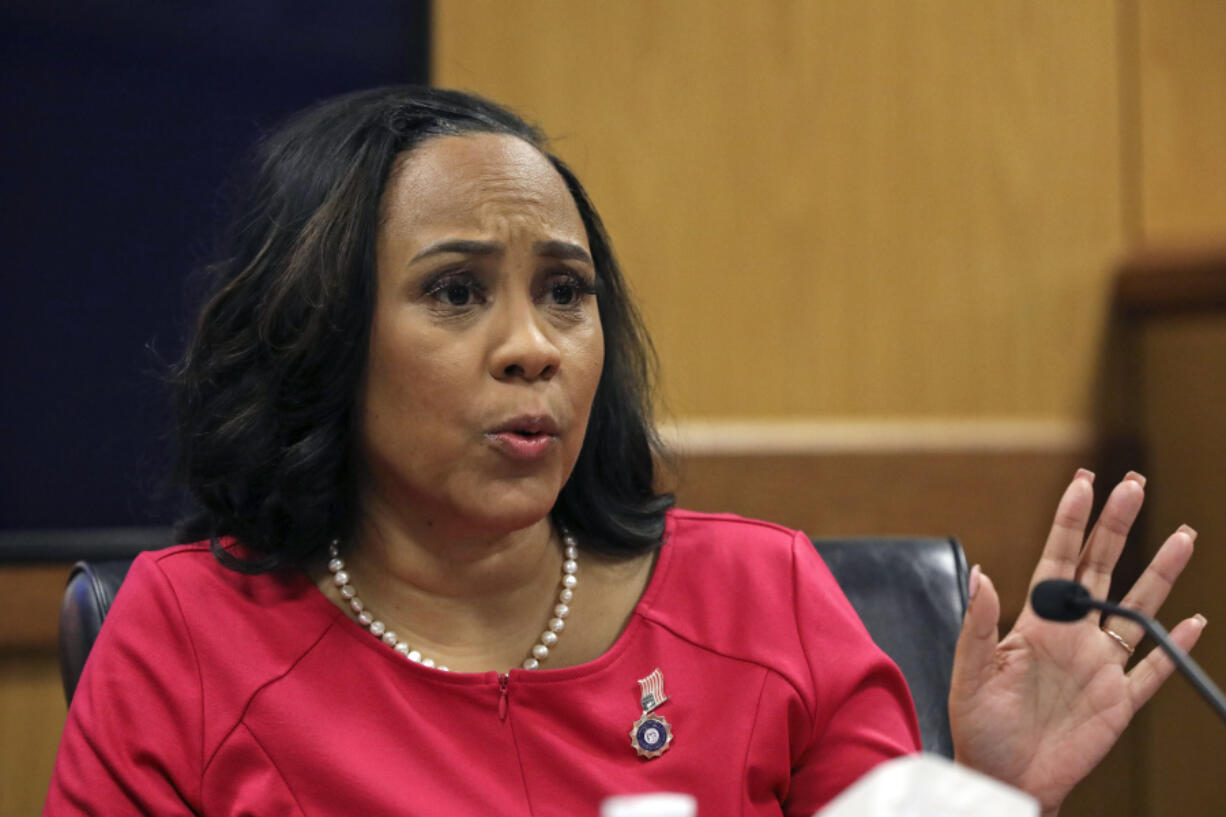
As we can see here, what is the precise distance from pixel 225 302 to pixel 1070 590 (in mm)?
906

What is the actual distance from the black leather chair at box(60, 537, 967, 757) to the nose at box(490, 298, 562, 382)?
1.65ft

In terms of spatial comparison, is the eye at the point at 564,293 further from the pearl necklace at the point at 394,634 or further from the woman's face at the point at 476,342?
the pearl necklace at the point at 394,634

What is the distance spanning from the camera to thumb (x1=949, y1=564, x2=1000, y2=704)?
48.2 inches

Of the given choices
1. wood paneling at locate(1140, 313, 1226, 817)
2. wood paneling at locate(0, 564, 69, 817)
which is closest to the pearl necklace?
wood paneling at locate(0, 564, 69, 817)

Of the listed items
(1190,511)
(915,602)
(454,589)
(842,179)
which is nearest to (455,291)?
(454,589)

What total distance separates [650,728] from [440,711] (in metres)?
0.21

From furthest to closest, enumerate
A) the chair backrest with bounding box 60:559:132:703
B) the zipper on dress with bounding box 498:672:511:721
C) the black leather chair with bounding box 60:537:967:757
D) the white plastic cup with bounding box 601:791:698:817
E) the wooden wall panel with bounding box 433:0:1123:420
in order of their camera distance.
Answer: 1. the wooden wall panel with bounding box 433:0:1123:420
2. the black leather chair with bounding box 60:537:967:757
3. the chair backrest with bounding box 60:559:132:703
4. the zipper on dress with bounding box 498:672:511:721
5. the white plastic cup with bounding box 601:791:698:817

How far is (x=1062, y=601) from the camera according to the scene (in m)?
1.01

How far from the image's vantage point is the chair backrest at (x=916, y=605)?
1.57 metres

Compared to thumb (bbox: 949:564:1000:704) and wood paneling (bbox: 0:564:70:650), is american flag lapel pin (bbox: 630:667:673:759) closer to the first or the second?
thumb (bbox: 949:564:1000:704)

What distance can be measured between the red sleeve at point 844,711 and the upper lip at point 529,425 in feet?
1.14

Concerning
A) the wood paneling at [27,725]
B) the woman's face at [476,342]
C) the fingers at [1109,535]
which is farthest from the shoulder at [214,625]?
the wood paneling at [27,725]

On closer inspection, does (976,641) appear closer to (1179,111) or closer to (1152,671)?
(1152,671)

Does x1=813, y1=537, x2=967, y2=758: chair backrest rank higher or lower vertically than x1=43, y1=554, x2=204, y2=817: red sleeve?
lower
